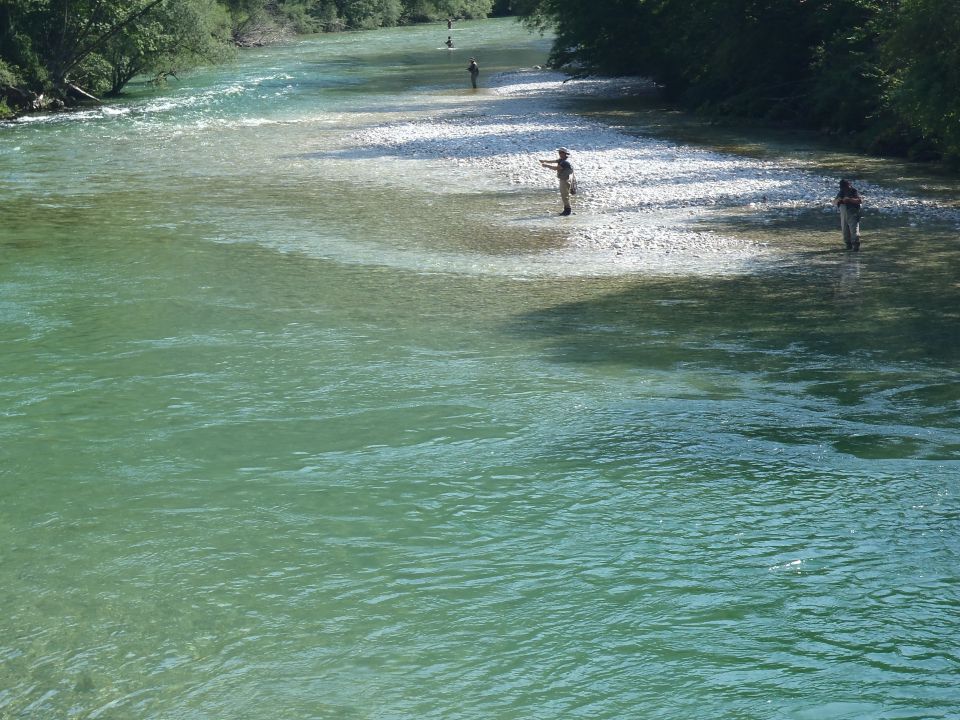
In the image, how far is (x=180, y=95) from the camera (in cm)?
5362

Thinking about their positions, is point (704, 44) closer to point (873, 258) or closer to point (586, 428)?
point (873, 258)

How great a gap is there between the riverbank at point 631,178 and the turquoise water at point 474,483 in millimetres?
1938

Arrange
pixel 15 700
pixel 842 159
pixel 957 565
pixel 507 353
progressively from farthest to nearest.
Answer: pixel 842 159 → pixel 507 353 → pixel 957 565 → pixel 15 700

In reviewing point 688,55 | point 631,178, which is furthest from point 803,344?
point 688,55

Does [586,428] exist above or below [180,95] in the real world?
below

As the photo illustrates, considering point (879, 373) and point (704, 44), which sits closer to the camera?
point (879, 373)

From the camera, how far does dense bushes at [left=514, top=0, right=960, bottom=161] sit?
22719mm

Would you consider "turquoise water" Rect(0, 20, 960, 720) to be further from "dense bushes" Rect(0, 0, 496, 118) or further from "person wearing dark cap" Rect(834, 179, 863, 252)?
"dense bushes" Rect(0, 0, 496, 118)

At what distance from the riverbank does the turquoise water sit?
1938 millimetres

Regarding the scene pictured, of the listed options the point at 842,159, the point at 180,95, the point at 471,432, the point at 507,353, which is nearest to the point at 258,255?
the point at 507,353

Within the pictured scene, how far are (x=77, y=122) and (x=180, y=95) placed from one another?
9.89m

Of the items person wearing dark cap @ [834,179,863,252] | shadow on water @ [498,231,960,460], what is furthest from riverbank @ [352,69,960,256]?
shadow on water @ [498,231,960,460]

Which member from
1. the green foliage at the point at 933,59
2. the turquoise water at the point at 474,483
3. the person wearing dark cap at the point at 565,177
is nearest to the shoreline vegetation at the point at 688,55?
the green foliage at the point at 933,59

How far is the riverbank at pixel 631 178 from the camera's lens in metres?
23.9
